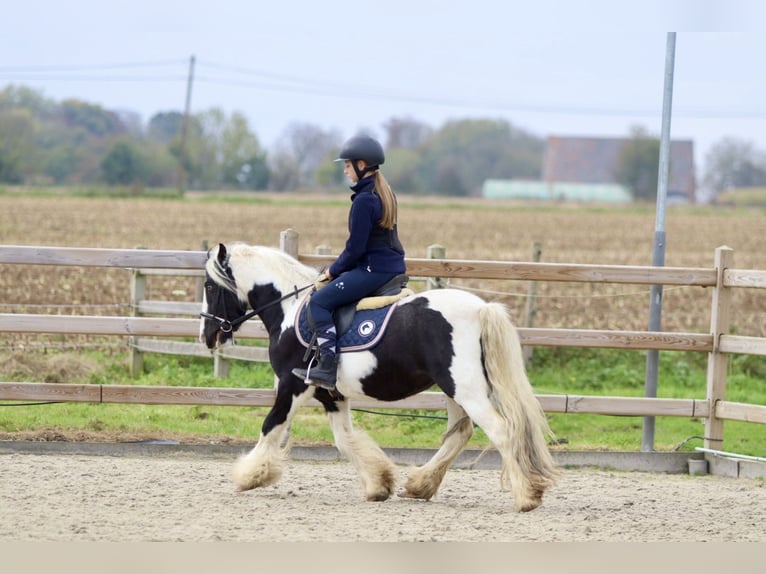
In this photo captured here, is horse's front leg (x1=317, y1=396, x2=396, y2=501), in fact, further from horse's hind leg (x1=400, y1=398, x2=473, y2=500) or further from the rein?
the rein

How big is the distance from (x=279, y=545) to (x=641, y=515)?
2.58 meters

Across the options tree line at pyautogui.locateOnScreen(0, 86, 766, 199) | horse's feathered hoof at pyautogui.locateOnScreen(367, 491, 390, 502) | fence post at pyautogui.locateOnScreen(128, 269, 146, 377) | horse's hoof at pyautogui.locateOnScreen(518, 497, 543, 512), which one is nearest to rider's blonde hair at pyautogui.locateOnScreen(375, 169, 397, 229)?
horse's feathered hoof at pyautogui.locateOnScreen(367, 491, 390, 502)

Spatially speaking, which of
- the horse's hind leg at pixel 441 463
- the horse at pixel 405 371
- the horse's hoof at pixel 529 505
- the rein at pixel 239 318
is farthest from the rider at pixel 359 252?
the horse's hoof at pixel 529 505

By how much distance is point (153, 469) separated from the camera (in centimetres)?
793

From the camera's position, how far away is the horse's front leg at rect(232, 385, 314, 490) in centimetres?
718

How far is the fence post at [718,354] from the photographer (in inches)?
344

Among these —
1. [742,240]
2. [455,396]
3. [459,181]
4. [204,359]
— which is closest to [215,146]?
[459,181]

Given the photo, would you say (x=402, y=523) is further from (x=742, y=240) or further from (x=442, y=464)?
(x=742, y=240)

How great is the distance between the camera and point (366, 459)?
7242 millimetres

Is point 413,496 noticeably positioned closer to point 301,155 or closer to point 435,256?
point 435,256

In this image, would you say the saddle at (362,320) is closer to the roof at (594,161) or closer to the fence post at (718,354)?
the fence post at (718,354)

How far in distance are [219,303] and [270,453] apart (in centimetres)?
114

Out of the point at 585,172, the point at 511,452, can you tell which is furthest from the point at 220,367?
the point at 585,172

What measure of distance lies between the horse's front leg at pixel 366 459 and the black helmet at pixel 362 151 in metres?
1.72
